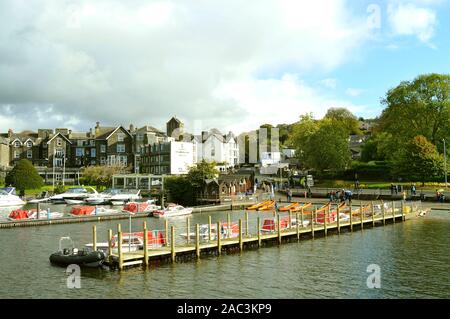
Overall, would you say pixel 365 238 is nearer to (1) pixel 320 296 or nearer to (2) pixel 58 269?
(1) pixel 320 296

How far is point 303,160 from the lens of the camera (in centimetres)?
10131

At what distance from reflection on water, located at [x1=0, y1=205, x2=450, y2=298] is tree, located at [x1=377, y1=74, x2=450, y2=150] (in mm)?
50411

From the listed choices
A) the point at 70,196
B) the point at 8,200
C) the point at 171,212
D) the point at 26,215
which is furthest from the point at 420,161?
the point at 8,200

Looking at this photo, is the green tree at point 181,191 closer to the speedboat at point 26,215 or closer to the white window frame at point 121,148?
the speedboat at point 26,215

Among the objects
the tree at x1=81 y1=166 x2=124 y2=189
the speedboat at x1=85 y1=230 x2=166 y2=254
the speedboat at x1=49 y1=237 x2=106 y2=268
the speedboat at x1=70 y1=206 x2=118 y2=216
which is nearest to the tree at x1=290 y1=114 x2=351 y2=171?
the tree at x1=81 y1=166 x2=124 y2=189

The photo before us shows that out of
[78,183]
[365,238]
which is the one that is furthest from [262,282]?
[78,183]

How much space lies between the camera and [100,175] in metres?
110

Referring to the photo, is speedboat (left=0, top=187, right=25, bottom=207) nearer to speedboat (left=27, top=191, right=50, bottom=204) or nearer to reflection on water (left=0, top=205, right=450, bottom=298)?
speedboat (left=27, top=191, right=50, bottom=204)

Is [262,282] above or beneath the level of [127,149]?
beneath

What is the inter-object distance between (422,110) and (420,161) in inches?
565

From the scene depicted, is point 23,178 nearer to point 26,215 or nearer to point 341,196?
point 26,215

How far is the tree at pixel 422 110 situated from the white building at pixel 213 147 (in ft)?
149

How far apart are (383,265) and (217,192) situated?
48.9m

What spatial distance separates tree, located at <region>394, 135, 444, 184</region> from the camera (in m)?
76.5
